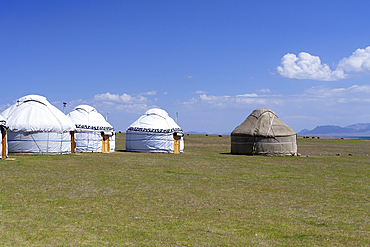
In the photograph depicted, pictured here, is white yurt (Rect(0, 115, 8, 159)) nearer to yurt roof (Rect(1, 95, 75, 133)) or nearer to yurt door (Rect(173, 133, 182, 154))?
yurt roof (Rect(1, 95, 75, 133))

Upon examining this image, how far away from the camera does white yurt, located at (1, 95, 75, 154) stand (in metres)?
24.0

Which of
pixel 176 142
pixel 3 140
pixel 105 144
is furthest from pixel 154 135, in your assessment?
pixel 3 140

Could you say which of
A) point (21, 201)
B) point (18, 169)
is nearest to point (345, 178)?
point (21, 201)

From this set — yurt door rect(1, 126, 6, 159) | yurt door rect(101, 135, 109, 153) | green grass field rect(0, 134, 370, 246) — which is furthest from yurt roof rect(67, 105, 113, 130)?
green grass field rect(0, 134, 370, 246)

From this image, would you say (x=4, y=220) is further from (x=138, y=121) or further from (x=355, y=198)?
(x=138, y=121)

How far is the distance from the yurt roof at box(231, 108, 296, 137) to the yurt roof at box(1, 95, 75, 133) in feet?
46.6

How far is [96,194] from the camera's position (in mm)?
10180

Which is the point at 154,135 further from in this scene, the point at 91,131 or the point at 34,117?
the point at 34,117

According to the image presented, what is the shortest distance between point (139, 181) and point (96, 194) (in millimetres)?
2835

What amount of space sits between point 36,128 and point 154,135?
978cm

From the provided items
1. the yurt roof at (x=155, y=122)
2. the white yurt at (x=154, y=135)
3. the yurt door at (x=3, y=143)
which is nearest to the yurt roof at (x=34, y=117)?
the yurt door at (x=3, y=143)

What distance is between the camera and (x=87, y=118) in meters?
30.2

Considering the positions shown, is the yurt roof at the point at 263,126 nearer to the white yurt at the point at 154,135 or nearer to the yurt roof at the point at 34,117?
the white yurt at the point at 154,135

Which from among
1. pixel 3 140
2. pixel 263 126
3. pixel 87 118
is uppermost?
pixel 87 118
